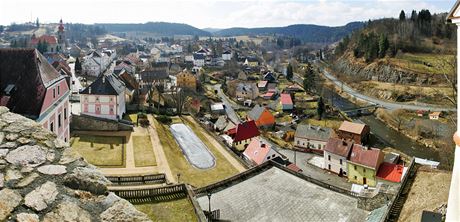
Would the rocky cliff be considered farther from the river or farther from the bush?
the bush

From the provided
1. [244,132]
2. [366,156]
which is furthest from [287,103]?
[366,156]

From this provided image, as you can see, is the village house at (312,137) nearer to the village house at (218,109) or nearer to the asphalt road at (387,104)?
the village house at (218,109)

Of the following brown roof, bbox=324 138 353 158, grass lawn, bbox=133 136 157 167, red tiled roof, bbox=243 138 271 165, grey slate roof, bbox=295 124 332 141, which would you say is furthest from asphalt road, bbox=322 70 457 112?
grass lawn, bbox=133 136 157 167

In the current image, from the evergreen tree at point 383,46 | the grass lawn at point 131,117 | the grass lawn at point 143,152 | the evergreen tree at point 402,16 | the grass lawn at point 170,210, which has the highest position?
the evergreen tree at point 402,16

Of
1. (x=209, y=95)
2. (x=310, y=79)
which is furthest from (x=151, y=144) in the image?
(x=310, y=79)

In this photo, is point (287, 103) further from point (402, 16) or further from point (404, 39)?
point (402, 16)

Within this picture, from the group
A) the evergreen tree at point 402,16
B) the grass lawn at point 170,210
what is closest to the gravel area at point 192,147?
the grass lawn at point 170,210

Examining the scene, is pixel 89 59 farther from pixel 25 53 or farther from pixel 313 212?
pixel 313 212
